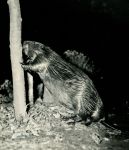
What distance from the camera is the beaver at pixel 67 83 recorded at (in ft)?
20.6

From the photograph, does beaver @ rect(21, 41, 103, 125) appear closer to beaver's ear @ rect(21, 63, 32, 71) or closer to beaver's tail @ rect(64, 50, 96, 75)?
beaver's ear @ rect(21, 63, 32, 71)

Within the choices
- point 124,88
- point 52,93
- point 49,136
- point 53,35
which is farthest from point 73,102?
point 53,35

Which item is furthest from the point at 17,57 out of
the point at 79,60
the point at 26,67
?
the point at 79,60

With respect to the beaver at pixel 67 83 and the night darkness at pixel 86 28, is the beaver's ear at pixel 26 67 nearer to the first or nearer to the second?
the beaver at pixel 67 83

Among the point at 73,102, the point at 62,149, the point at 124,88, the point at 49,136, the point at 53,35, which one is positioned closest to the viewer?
the point at 62,149

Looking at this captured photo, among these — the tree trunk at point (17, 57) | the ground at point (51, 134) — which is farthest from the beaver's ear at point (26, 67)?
the ground at point (51, 134)

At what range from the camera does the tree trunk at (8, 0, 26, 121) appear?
5.38 meters

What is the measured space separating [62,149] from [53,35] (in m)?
6.44

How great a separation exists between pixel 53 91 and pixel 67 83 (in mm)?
390

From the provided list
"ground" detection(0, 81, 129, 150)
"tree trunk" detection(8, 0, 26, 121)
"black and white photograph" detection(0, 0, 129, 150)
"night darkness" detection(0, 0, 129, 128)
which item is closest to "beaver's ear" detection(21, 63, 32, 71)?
"black and white photograph" detection(0, 0, 129, 150)

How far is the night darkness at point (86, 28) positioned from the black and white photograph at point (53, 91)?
0.04 metres

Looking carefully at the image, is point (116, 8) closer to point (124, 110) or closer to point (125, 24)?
point (125, 24)

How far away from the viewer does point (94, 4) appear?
36.3ft

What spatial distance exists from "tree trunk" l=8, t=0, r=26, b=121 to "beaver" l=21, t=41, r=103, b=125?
603 millimetres
